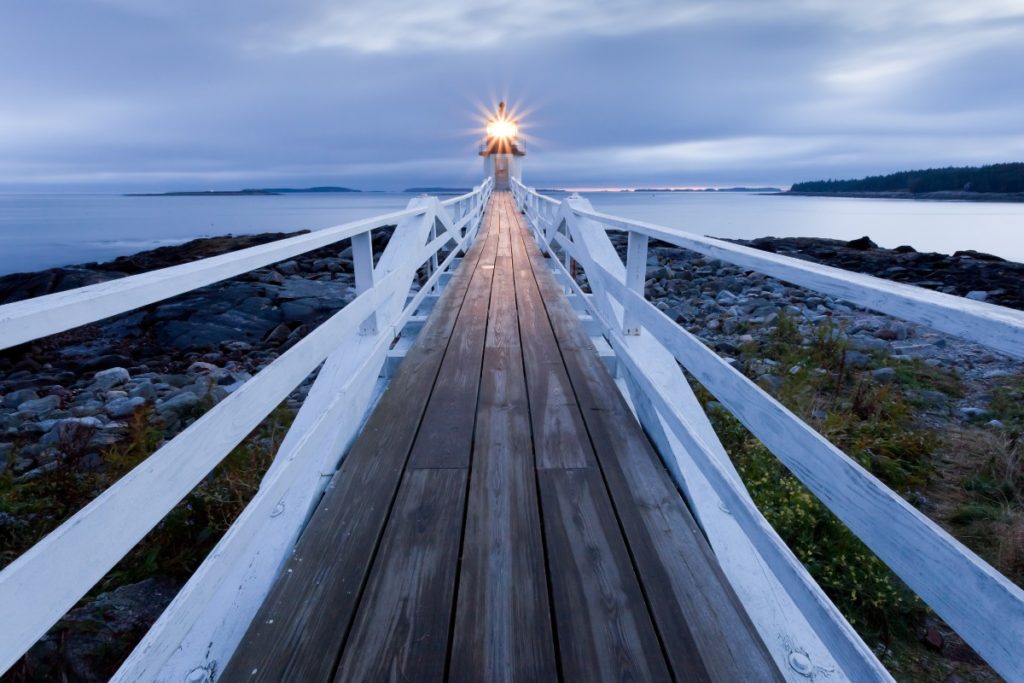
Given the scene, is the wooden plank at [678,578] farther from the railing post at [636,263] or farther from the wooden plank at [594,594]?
the railing post at [636,263]

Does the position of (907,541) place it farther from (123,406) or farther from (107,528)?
(123,406)

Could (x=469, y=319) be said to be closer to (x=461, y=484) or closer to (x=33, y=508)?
(x=461, y=484)

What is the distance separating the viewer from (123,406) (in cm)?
580

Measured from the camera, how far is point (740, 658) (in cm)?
155

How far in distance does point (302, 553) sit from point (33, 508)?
290cm

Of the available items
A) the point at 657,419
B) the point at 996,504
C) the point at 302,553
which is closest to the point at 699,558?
the point at 657,419

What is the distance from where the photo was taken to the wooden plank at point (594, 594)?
153 centimetres

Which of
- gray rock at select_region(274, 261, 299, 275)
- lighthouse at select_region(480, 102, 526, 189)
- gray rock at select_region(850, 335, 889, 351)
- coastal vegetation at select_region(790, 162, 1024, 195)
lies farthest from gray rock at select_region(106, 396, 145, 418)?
coastal vegetation at select_region(790, 162, 1024, 195)

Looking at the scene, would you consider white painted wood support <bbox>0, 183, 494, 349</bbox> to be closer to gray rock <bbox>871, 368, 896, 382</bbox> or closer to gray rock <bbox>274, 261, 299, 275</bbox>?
gray rock <bbox>871, 368, 896, 382</bbox>

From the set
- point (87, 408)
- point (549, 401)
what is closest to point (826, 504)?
point (549, 401)

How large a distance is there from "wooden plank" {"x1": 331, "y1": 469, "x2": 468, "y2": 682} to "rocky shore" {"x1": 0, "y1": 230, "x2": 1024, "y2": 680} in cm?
165

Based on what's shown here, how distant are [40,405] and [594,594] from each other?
7233 millimetres

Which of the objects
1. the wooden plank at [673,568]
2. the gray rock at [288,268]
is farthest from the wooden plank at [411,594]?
the gray rock at [288,268]

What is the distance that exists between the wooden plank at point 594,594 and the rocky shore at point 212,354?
2174 millimetres
